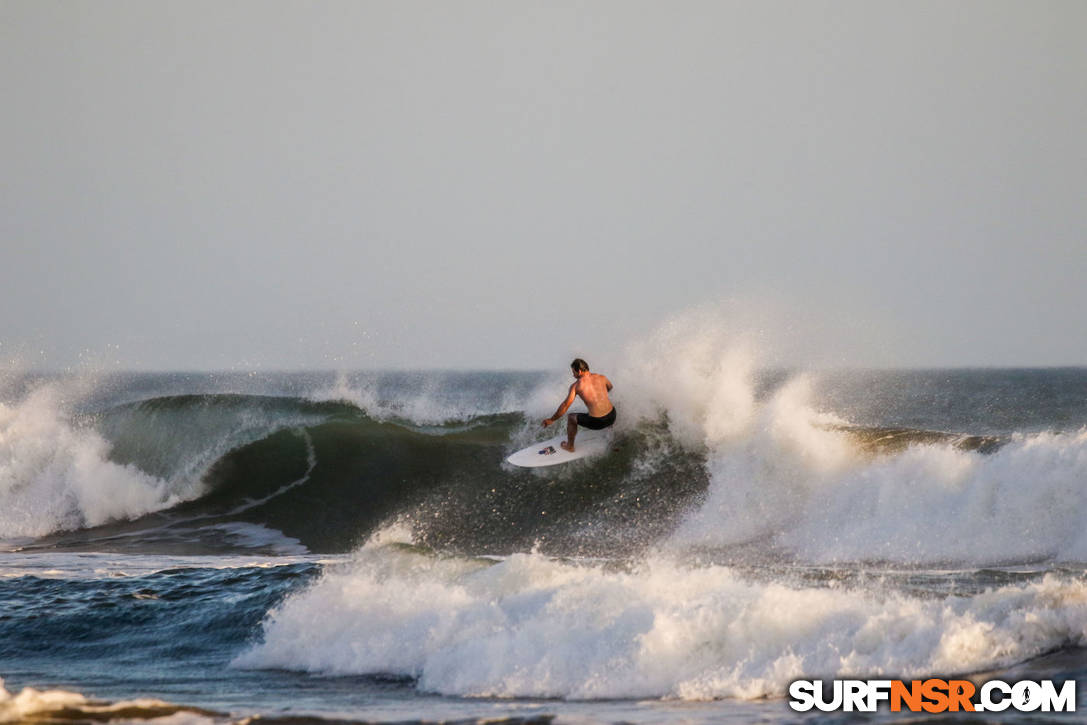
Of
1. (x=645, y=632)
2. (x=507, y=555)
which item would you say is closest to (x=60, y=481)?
(x=507, y=555)

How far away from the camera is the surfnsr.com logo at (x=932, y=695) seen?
5746 mm

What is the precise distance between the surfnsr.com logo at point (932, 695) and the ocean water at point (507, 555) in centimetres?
18

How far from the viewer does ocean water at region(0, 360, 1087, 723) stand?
6676mm

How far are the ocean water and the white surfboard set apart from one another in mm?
420

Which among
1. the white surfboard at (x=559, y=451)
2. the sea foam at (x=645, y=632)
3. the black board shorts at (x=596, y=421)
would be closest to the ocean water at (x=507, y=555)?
the sea foam at (x=645, y=632)

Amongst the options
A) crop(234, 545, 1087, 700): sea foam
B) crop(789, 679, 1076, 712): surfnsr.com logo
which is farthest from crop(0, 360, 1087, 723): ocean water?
crop(789, 679, 1076, 712): surfnsr.com logo

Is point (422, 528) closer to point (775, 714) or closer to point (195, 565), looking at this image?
point (195, 565)

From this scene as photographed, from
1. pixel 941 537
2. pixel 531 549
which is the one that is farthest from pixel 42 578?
pixel 941 537

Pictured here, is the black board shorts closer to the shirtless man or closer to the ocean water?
the shirtless man

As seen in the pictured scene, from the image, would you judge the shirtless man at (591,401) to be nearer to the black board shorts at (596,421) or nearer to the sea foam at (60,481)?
the black board shorts at (596,421)

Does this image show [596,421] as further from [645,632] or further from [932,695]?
[932,695]

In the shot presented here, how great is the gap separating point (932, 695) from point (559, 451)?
7930 millimetres

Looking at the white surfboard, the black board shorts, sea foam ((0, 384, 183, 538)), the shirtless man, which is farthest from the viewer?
sea foam ((0, 384, 183, 538))

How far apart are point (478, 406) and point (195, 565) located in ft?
25.7
